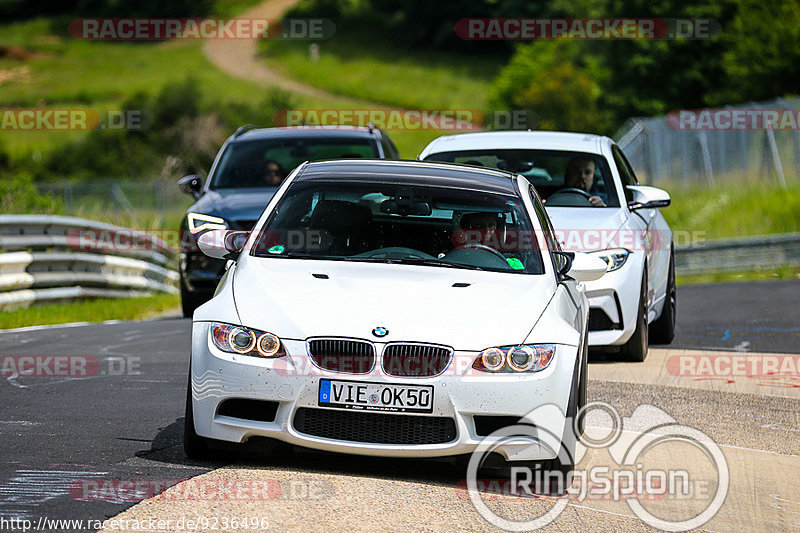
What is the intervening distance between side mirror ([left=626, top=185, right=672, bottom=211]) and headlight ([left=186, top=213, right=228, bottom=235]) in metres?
4.01

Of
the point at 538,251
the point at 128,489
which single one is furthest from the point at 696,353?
the point at 128,489

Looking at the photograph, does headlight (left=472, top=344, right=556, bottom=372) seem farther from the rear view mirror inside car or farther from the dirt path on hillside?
the dirt path on hillside

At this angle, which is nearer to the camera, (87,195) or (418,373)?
(418,373)

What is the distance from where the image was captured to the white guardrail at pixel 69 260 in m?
15.9

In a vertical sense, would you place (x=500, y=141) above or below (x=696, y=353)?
above

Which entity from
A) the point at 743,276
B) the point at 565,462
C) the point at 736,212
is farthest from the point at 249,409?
the point at 736,212

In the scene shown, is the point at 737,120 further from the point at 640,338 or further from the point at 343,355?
the point at 343,355

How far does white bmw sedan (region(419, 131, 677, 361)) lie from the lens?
1055cm

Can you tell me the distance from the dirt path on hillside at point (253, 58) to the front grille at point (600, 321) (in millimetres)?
87053

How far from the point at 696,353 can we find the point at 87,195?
27883 mm

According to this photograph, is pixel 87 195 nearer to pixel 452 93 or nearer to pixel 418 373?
pixel 418 373

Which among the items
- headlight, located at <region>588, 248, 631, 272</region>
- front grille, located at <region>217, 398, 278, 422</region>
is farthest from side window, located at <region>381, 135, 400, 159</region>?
front grille, located at <region>217, 398, 278, 422</region>

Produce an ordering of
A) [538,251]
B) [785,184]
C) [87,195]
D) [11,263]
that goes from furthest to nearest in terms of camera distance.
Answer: [87,195] → [785,184] → [11,263] → [538,251]

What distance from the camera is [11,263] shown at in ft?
51.7
